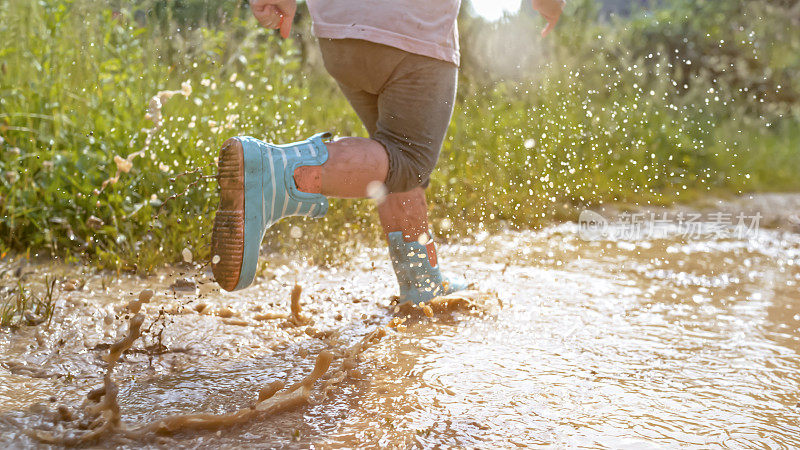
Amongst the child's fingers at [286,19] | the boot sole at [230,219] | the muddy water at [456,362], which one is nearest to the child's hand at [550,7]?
the child's fingers at [286,19]

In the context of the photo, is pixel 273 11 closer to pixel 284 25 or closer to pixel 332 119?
pixel 284 25

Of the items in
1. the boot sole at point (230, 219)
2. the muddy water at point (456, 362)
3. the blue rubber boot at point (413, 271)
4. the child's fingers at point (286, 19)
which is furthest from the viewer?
the blue rubber boot at point (413, 271)

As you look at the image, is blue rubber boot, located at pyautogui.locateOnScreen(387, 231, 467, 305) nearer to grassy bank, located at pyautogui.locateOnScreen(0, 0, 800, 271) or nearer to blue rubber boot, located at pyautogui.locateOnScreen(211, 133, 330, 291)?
blue rubber boot, located at pyautogui.locateOnScreen(211, 133, 330, 291)

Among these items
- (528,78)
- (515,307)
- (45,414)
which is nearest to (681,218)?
(528,78)

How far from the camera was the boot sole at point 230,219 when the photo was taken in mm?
1872

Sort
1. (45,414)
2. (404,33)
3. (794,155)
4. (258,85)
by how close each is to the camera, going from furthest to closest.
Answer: (794,155) < (258,85) < (404,33) < (45,414)

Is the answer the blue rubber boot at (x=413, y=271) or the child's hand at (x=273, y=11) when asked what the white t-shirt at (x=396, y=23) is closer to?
the child's hand at (x=273, y=11)

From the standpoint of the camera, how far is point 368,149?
2.02 metres

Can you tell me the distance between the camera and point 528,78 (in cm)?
624

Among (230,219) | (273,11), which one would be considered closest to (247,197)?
(230,219)

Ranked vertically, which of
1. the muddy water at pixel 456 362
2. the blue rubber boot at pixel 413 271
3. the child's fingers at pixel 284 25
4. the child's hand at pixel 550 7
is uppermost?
the child's hand at pixel 550 7

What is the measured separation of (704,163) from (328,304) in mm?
4637

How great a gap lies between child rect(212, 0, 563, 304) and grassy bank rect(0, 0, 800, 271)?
0.55 m

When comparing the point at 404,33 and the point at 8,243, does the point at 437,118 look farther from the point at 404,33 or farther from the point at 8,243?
the point at 8,243
